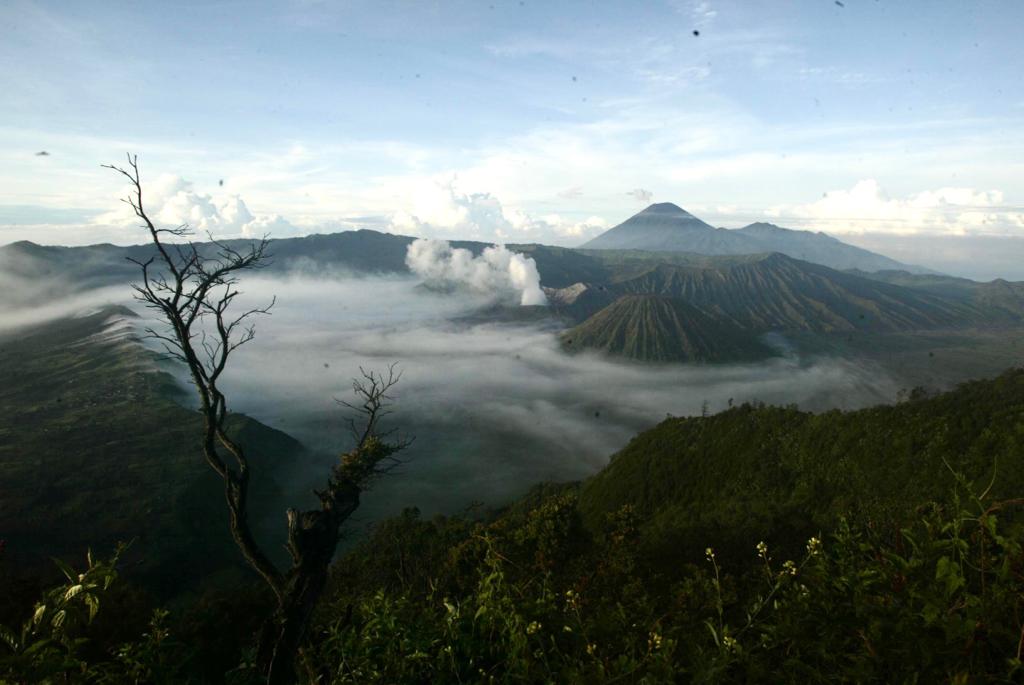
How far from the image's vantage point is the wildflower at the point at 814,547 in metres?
3.37

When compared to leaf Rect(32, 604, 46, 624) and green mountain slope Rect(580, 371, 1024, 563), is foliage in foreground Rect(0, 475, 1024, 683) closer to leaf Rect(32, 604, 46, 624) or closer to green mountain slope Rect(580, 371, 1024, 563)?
leaf Rect(32, 604, 46, 624)

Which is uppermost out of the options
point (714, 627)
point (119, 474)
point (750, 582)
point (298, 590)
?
point (714, 627)

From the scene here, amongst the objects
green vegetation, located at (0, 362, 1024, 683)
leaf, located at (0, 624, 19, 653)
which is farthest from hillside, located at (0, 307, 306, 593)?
leaf, located at (0, 624, 19, 653)

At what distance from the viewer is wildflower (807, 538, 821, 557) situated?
3371 mm

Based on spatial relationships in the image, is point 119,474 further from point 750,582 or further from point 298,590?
point 298,590

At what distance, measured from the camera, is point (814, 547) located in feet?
11.5

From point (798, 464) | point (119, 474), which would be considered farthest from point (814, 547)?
point (119, 474)

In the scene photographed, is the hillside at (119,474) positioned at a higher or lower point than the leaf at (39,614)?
lower

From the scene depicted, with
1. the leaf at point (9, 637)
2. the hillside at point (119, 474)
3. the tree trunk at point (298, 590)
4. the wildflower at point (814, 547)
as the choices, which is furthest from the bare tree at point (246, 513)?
the hillside at point (119, 474)

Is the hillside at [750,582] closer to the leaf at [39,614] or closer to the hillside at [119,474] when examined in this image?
the leaf at [39,614]

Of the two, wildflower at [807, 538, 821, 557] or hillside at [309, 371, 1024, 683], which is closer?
hillside at [309, 371, 1024, 683]

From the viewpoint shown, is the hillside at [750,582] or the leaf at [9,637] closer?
the hillside at [750,582]

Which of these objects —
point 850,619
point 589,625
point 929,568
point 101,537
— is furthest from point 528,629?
point 101,537

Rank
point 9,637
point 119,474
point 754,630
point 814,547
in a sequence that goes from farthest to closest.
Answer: point 119,474 → point 754,630 → point 814,547 → point 9,637
